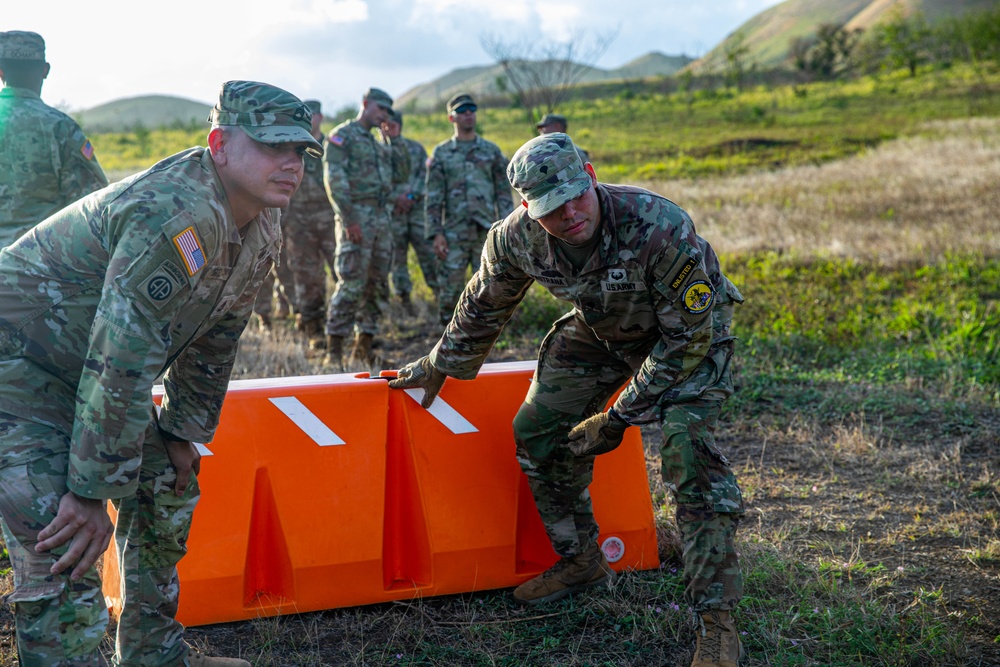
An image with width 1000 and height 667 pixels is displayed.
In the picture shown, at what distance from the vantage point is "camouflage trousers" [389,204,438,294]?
9320 millimetres

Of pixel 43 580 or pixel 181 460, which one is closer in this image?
pixel 43 580

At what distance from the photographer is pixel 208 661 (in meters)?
2.78

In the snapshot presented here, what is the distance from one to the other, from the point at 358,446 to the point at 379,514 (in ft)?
0.93

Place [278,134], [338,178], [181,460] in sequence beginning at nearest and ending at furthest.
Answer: [278,134]
[181,460]
[338,178]

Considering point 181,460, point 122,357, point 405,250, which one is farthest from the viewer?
point 405,250

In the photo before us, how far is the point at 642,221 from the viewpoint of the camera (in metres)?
2.88

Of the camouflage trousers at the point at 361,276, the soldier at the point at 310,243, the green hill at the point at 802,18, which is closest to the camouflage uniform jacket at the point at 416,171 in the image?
the soldier at the point at 310,243

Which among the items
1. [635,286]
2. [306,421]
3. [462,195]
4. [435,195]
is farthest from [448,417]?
[435,195]

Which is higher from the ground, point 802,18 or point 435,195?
point 802,18

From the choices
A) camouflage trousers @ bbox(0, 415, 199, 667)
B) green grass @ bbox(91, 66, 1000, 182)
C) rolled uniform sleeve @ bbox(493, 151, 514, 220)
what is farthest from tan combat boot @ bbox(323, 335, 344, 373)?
green grass @ bbox(91, 66, 1000, 182)

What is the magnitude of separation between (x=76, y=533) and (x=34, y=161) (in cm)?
293

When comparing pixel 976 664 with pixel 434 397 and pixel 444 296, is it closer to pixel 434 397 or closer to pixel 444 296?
pixel 434 397

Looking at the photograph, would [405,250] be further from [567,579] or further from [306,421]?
[567,579]

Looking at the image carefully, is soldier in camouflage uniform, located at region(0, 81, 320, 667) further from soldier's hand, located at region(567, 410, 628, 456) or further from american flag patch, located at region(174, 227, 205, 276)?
soldier's hand, located at region(567, 410, 628, 456)
